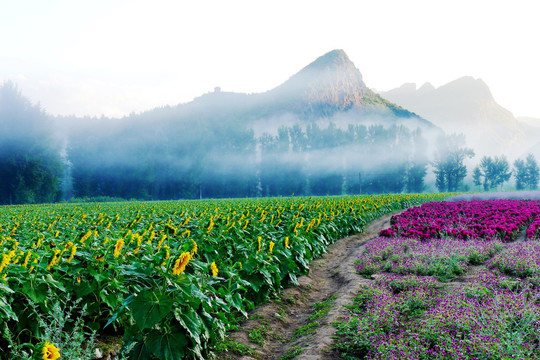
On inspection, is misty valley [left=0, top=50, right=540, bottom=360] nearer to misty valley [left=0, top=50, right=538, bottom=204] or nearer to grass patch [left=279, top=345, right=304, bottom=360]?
grass patch [left=279, top=345, right=304, bottom=360]

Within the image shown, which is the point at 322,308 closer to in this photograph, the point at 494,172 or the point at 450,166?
the point at 450,166

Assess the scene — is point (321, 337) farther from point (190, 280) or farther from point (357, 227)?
point (357, 227)

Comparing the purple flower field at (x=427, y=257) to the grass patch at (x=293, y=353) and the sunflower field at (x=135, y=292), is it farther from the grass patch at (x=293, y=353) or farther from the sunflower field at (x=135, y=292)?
the grass patch at (x=293, y=353)

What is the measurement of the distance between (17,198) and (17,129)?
923 centimetres

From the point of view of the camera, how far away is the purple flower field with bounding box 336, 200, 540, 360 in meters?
3.76

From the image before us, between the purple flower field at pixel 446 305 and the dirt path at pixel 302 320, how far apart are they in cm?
26

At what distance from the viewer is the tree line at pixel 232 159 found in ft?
203

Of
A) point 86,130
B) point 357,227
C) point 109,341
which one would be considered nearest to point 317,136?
point 86,130

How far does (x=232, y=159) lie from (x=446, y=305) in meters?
63.8

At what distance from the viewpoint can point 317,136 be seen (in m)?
74.7

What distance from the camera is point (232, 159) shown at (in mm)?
67750

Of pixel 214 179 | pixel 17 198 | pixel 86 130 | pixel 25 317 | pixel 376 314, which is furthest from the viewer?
pixel 86 130

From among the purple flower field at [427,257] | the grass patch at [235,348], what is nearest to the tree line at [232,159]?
the purple flower field at [427,257]

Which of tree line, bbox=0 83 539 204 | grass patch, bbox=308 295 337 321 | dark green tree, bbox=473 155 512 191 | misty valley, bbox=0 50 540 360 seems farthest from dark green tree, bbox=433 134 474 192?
grass patch, bbox=308 295 337 321
